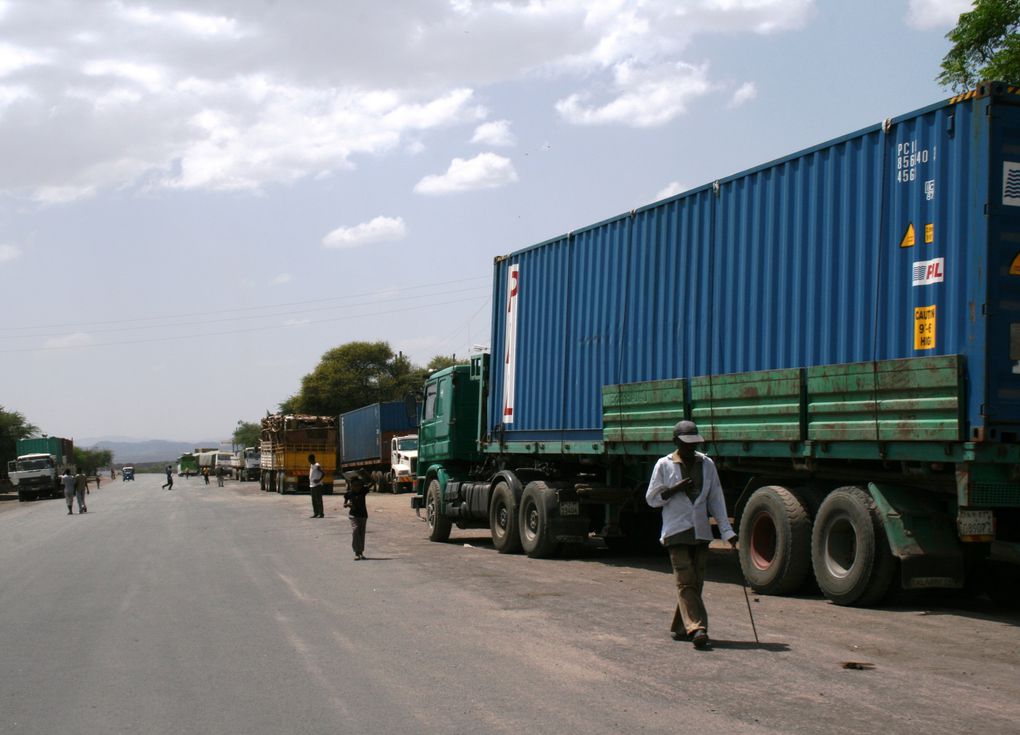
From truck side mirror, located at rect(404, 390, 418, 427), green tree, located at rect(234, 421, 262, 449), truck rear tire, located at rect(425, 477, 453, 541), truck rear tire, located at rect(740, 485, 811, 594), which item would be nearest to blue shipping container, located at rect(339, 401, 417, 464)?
truck side mirror, located at rect(404, 390, 418, 427)

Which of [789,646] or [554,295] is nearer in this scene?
[789,646]

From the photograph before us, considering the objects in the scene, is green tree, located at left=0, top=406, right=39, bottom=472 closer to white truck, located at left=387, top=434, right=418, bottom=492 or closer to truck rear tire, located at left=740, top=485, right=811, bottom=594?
white truck, located at left=387, top=434, right=418, bottom=492

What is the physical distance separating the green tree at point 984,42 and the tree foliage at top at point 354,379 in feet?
200

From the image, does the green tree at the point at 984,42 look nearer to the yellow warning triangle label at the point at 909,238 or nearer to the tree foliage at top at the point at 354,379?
the yellow warning triangle label at the point at 909,238

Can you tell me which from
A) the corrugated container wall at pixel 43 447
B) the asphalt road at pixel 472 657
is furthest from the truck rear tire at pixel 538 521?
the corrugated container wall at pixel 43 447

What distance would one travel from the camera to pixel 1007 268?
27.3 ft

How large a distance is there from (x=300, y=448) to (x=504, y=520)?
101 feet

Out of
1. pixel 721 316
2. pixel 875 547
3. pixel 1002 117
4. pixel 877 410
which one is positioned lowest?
pixel 875 547

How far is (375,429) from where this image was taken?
42.2 meters

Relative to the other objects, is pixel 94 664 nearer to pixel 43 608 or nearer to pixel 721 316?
pixel 43 608

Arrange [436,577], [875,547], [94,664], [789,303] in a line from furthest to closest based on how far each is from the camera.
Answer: [436,577] → [789,303] → [875,547] → [94,664]

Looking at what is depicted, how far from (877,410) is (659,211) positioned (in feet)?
15.4

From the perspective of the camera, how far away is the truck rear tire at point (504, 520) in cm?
1567

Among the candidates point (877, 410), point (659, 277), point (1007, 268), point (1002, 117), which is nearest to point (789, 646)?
point (877, 410)
